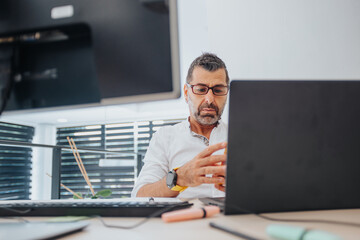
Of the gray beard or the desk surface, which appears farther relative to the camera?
the gray beard

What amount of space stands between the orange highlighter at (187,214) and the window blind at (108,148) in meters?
4.74

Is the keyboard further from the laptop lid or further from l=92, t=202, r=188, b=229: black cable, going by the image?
the laptop lid

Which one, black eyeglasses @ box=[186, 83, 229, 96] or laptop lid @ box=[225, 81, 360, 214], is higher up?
black eyeglasses @ box=[186, 83, 229, 96]

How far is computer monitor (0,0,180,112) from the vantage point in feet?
1.49

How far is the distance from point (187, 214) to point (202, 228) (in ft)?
0.18

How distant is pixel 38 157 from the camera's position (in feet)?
17.2

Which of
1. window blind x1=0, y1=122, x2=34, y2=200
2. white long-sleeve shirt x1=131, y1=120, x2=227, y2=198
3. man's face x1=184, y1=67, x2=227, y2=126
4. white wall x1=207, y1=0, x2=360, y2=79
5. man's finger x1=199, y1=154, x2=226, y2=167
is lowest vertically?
window blind x1=0, y1=122, x2=34, y2=200

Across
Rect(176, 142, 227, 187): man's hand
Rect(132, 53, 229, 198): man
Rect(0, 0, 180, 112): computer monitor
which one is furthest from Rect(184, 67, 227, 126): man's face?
Rect(0, 0, 180, 112): computer monitor

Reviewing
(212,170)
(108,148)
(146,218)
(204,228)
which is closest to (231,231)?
(204,228)

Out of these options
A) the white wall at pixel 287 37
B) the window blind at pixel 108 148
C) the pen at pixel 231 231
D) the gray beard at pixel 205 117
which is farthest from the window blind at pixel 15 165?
the pen at pixel 231 231

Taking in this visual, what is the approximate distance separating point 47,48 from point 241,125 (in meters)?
0.36

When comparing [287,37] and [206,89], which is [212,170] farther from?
[287,37]

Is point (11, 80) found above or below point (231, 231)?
above

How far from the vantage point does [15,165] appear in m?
4.82
